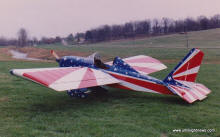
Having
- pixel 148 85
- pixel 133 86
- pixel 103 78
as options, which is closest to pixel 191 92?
pixel 148 85

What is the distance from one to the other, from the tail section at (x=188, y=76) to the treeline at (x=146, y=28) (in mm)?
64968

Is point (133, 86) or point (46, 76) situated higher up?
point (46, 76)

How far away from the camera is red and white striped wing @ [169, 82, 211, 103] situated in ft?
23.5

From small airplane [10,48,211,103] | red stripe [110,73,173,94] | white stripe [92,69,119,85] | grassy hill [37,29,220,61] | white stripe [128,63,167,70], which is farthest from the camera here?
grassy hill [37,29,220,61]

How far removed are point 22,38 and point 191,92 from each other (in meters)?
88.2

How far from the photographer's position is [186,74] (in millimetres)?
7715

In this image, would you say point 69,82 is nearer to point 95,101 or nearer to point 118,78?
point 95,101

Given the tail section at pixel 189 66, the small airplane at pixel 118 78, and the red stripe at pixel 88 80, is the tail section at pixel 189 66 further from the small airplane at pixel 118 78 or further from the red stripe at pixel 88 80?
the red stripe at pixel 88 80

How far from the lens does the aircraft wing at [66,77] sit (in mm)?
6446

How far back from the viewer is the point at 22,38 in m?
86.1

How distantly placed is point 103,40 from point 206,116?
6872 centimetres

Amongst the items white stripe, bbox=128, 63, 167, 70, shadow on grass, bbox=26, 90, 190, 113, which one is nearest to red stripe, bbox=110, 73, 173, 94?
shadow on grass, bbox=26, 90, 190, 113

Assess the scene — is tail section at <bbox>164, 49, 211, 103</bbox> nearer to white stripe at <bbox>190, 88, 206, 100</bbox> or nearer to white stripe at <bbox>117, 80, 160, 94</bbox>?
white stripe at <bbox>190, 88, 206, 100</bbox>

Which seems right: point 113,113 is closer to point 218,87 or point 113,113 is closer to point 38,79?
point 38,79
